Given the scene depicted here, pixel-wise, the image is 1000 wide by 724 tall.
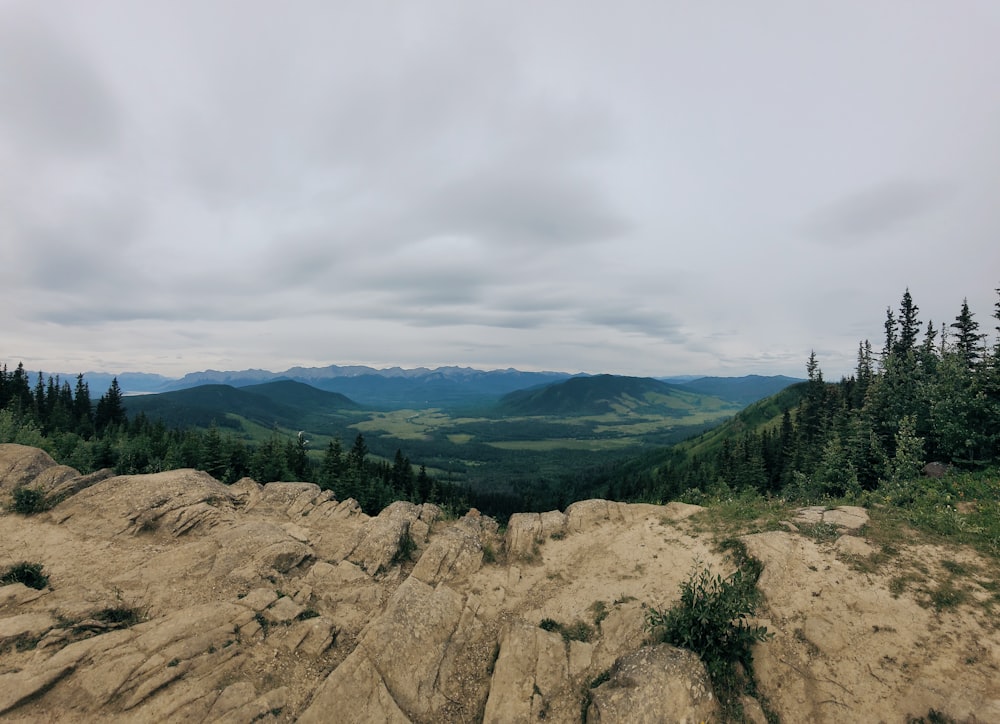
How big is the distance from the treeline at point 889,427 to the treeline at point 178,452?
42.1 metres

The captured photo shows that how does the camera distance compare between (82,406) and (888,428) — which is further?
(82,406)

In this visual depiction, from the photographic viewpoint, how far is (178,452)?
157 ft

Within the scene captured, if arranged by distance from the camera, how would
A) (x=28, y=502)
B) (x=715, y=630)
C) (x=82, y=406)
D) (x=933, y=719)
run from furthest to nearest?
1. (x=82, y=406)
2. (x=28, y=502)
3. (x=715, y=630)
4. (x=933, y=719)

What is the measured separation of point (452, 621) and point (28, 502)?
1061 inches

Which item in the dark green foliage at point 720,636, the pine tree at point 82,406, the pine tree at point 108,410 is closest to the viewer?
the dark green foliage at point 720,636

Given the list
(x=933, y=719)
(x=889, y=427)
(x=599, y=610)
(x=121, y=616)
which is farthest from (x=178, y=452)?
(x=889, y=427)

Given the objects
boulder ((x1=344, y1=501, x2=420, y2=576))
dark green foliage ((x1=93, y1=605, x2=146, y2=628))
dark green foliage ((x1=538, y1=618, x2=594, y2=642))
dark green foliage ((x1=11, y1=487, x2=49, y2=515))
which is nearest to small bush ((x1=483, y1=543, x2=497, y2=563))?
boulder ((x1=344, y1=501, x2=420, y2=576))

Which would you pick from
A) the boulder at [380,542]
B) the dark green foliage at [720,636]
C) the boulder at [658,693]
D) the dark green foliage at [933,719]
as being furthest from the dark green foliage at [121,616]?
the dark green foliage at [933,719]

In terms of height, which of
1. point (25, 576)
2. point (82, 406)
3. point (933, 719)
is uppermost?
point (933, 719)

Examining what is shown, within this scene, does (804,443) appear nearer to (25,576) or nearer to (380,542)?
(380,542)

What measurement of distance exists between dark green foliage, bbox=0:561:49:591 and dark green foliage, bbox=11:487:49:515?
26.7 ft

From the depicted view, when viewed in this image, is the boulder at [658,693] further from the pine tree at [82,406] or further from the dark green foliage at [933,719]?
the pine tree at [82,406]

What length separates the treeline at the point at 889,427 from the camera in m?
33.5

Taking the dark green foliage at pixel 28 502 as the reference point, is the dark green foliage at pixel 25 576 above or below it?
below
